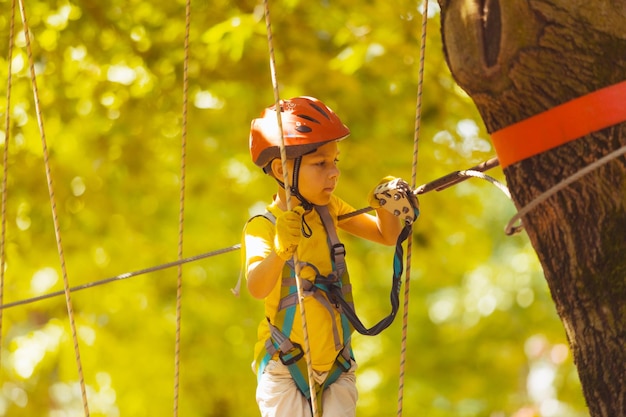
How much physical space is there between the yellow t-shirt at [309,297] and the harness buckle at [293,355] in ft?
0.05

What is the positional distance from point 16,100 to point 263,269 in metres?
3.92

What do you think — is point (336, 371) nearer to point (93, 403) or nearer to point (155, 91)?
point (155, 91)

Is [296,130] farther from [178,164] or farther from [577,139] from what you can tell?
[178,164]

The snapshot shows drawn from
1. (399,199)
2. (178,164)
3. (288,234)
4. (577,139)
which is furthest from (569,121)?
(178,164)

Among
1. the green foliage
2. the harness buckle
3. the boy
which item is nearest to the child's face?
the boy

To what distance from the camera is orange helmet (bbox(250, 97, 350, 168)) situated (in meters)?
2.52

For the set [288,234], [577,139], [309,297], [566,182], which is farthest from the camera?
[309,297]

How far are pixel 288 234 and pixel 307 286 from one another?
0.85 feet

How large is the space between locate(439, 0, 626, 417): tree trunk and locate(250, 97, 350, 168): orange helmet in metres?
0.44

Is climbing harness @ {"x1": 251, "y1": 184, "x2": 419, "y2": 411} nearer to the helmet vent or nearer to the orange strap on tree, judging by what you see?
the helmet vent

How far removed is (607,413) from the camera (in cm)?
217

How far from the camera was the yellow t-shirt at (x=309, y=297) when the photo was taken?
2.52 metres

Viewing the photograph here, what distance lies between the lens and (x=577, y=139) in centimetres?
215

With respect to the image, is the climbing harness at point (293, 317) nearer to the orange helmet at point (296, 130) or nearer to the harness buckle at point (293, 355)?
the harness buckle at point (293, 355)
